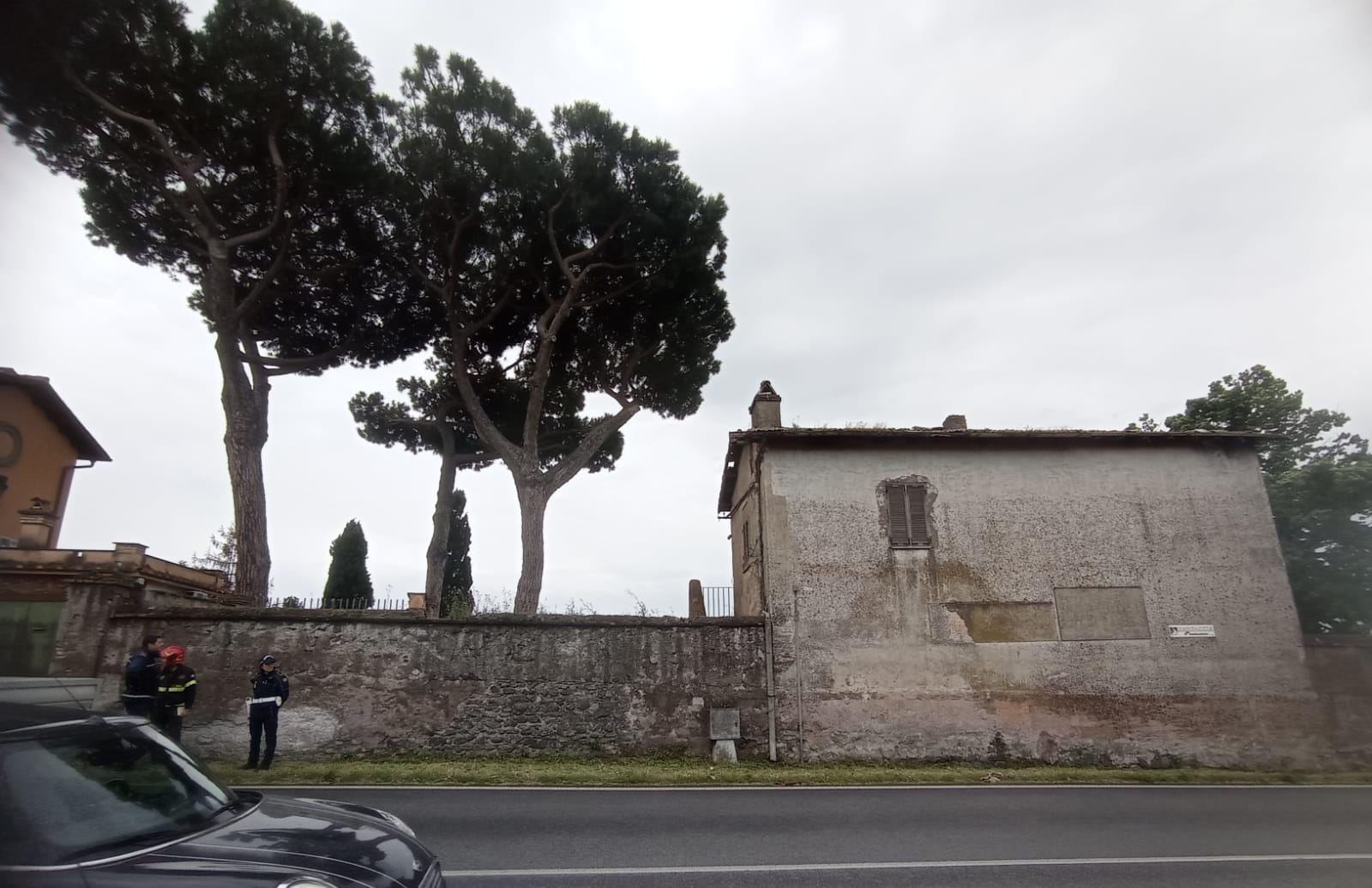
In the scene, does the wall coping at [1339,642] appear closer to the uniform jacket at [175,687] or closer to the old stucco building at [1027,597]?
the old stucco building at [1027,597]

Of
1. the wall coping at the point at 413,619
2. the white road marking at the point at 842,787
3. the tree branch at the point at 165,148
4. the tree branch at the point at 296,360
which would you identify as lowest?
the white road marking at the point at 842,787

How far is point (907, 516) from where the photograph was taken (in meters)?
13.4

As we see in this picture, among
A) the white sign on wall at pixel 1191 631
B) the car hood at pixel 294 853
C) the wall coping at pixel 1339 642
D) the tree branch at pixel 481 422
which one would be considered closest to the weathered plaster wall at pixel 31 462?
the tree branch at pixel 481 422

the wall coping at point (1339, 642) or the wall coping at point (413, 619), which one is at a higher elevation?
the wall coping at point (413, 619)

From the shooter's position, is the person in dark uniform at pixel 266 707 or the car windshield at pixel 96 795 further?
the person in dark uniform at pixel 266 707

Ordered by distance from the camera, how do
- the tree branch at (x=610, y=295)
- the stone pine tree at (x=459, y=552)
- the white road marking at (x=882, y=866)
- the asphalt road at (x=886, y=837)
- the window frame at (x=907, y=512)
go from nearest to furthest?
1. the white road marking at (x=882, y=866)
2. the asphalt road at (x=886, y=837)
3. the window frame at (x=907, y=512)
4. the tree branch at (x=610, y=295)
5. the stone pine tree at (x=459, y=552)

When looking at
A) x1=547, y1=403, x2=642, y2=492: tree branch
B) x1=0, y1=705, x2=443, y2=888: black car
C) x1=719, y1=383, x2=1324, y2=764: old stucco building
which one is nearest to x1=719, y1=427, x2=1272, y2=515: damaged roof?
x1=719, y1=383, x2=1324, y2=764: old stucco building

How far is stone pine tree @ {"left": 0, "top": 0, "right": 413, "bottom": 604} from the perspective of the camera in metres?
14.1

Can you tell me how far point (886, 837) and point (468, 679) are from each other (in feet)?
24.9

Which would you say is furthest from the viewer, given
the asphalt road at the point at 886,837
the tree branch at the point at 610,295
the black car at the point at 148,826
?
A: the tree branch at the point at 610,295

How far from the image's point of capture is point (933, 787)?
9.98 m

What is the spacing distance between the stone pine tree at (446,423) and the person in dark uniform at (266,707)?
8879 millimetres

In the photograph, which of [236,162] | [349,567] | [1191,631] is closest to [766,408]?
[1191,631]

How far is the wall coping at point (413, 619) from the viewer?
1163 cm
